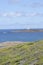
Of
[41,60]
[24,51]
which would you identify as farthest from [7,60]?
[41,60]

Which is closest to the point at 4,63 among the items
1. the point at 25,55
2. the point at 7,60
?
the point at 7,60

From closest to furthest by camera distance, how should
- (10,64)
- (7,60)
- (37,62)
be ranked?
(37,62) → (10,64) → (7,60)

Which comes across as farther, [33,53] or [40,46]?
[40,46]

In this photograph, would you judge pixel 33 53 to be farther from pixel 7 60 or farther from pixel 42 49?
pixel 7 60

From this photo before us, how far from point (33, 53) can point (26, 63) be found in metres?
1.36

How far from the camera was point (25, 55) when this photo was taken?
13961 mm

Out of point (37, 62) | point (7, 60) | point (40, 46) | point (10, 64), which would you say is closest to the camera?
point (37, 62)

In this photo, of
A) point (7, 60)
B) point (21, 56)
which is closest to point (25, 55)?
point (21, 56)

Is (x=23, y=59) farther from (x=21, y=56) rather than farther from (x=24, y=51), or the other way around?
(x=24, y=51)

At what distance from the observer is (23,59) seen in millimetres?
13406

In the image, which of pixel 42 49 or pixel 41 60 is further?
pixel 42 49

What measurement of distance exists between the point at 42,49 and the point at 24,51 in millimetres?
1450

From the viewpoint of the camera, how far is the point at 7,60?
13.9m

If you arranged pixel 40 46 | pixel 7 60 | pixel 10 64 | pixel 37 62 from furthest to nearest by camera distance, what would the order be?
pixel 40 46
pixel 7 60
pixel 10 64
pixel 37 62
